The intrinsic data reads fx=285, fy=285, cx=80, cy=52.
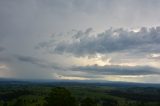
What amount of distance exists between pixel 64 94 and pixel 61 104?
2223 millimetres

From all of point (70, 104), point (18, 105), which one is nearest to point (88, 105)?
point (70, 104)

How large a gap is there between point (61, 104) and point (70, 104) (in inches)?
76.0

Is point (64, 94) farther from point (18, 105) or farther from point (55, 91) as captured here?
point (18, 105)

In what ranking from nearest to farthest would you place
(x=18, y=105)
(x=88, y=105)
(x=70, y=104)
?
(x=70, y=104) → (x=88, y=105) → (x=18, y=105)

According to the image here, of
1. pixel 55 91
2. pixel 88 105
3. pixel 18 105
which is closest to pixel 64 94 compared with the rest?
pixel 55 91

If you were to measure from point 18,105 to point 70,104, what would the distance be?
45.4 metres

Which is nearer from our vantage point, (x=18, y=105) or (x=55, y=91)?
(x=55, y=91)

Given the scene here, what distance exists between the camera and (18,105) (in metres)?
101

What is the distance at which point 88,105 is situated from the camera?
67125 millimetres

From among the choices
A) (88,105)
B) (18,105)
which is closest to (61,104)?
(88,105)

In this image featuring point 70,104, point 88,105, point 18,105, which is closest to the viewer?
point 70,104

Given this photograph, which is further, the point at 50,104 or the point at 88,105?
the point at 88,105

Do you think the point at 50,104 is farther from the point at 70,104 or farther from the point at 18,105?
the point at 18,105

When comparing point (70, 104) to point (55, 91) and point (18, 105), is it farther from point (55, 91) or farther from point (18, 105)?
point (18, 105)
